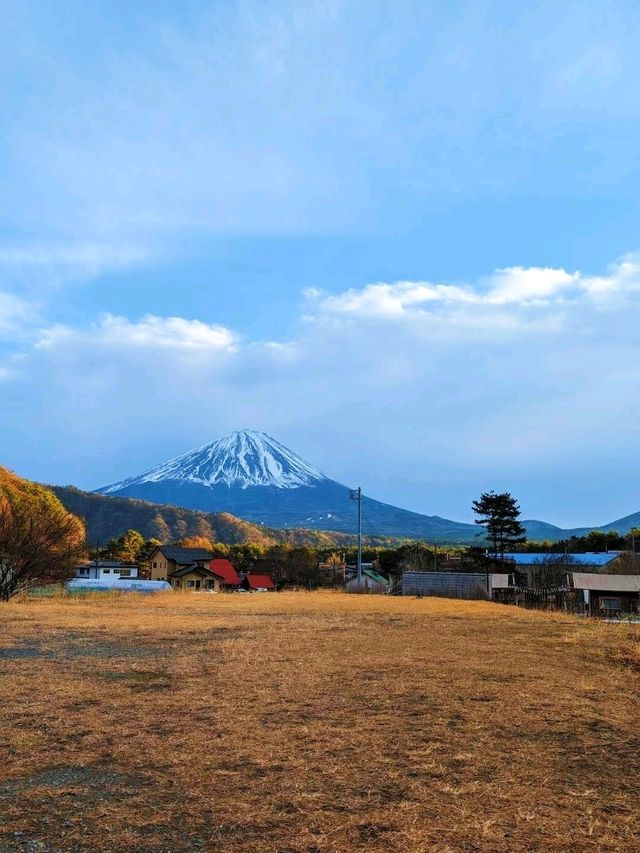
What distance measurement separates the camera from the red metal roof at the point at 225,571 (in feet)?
200

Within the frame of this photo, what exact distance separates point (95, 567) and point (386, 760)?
185 ft

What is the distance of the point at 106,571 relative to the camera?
57.6m

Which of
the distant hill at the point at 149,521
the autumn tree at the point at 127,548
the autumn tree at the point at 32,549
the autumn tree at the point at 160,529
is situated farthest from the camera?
the distant hill at the point at 149,521

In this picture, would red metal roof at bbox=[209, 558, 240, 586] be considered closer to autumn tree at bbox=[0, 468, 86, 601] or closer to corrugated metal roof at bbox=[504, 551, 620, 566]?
corrugated metal roof at bbox=[504, 551, 620, 566]

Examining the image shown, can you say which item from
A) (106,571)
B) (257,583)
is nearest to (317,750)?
(106,571)

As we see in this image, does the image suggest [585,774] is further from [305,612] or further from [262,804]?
[305,612]

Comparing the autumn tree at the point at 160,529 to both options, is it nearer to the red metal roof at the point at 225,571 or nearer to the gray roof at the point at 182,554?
the red metal roof at the point at 225,571

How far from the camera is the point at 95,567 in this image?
2216 inches

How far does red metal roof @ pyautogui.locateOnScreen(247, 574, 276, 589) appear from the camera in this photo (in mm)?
61688

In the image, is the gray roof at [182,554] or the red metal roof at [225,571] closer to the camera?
the gray roof at [182,554]

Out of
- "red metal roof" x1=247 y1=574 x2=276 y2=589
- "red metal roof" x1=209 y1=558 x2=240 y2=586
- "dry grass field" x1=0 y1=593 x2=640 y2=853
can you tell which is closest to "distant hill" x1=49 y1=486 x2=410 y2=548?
"red metal roof" x1=209 y1=558 x2=240 y2=586

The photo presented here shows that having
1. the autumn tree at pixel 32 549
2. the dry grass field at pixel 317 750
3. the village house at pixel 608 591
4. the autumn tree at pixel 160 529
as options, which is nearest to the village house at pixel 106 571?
the autumn tree at pixel 32 549

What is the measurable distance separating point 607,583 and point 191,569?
33700mm

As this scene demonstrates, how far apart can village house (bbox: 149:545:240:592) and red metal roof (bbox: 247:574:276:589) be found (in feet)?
4.23
